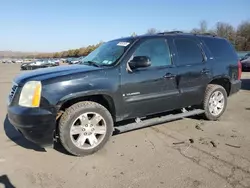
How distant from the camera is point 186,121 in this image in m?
6.21

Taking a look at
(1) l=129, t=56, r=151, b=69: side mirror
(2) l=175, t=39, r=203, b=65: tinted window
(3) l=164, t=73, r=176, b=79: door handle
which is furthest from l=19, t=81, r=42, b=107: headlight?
(2) l=175, t=39, r=203, b=65: tinted window

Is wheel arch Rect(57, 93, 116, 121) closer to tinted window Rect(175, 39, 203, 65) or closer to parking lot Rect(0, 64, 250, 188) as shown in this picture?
parking lot Rect(0, 64, 250, 188)

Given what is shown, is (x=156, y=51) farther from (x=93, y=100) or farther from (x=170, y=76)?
(x=93, y=100)

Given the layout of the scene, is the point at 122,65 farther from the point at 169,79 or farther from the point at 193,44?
the point at 193,44

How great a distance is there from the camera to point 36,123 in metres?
4.02

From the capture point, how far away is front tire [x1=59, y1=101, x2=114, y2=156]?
166 inches

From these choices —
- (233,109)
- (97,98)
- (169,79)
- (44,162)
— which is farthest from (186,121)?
(44,162)

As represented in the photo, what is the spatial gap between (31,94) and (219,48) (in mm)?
4258

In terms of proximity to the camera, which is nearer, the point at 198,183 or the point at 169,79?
the point at 198,183

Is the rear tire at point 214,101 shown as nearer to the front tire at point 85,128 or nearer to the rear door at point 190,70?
the rear door at point 190,70

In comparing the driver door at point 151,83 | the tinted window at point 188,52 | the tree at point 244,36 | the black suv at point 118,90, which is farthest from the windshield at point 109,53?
the tree at point 244,36

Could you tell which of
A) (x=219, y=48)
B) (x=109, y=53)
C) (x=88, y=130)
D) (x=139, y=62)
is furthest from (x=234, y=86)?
(x=88, y=130)

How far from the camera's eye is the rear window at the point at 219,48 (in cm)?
613

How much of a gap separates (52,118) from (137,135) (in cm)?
180
